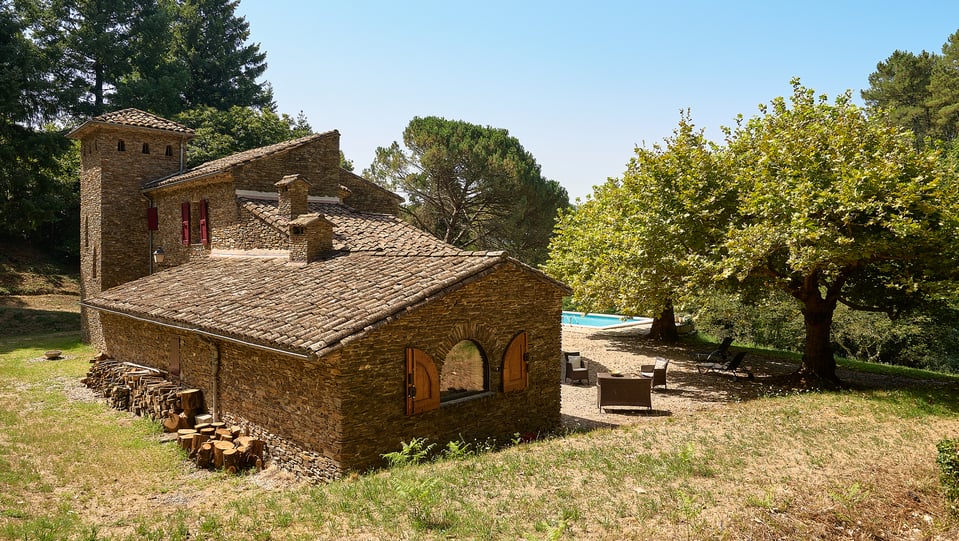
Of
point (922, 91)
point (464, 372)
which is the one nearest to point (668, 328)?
point (464, 372)

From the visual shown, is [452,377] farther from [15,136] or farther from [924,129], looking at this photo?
[924,129]

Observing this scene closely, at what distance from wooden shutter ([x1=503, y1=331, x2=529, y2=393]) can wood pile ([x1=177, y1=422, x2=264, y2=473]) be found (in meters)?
4.50

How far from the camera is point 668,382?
1616 centimetres

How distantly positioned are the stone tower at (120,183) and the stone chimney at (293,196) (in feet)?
30.0

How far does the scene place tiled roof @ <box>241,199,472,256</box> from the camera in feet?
47.7

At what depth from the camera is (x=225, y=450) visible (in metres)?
9.47

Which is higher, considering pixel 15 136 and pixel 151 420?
pixel 15 136

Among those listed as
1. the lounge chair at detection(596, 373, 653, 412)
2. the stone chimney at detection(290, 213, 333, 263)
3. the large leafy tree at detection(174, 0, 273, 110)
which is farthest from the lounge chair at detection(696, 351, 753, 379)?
the large leafy tree at detection(174, 0, 273, 110)

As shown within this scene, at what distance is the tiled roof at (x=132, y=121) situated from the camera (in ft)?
65.2

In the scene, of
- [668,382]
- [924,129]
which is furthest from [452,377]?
[924,129]

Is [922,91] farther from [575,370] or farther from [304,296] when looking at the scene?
[304,296]

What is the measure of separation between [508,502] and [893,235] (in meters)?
10.8

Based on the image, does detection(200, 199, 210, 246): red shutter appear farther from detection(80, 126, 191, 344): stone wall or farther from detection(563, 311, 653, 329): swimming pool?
detection(563, 311, 653, 329): swimming pool

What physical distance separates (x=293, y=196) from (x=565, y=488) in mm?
11044
